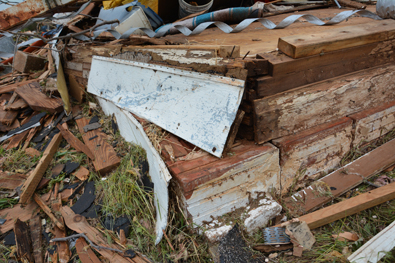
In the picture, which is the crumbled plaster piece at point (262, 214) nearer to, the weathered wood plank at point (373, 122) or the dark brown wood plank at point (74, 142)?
the weathered wood plank at point (373, 122)

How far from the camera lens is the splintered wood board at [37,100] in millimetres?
3745

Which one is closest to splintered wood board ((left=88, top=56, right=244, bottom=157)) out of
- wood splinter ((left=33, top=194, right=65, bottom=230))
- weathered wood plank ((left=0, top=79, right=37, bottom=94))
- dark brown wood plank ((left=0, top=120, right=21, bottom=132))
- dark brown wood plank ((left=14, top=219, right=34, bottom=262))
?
wood splinter ((left=33, top=194, right=65, bottom=230))

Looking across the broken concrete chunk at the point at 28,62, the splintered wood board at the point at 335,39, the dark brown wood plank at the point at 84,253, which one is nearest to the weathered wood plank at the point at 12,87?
the broken concrete chunk at the point at 28,62

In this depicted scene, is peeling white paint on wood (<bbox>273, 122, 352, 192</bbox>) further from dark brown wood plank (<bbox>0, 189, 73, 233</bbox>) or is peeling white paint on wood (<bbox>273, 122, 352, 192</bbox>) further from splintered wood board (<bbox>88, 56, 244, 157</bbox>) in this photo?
dark brown wood plank (<bbox>0, 189, 73, 233</bbox>)

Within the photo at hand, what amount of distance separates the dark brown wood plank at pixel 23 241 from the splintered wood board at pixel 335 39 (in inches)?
107

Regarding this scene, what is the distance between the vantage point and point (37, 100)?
3854 millimetres

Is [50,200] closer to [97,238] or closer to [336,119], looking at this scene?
[97,238]

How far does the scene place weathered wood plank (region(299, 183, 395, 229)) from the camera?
6.34 ft

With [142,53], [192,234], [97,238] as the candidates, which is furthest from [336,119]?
[97,238]

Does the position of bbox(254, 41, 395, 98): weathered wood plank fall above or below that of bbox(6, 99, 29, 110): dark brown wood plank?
above

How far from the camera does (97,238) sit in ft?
6.96

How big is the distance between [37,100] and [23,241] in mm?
2352

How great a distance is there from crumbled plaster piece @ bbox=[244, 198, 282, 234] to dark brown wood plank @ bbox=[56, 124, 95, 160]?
1968 millimetres

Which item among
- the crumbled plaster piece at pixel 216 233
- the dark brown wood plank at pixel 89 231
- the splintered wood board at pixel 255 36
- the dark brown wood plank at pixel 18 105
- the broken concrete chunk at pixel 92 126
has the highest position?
the splintered wood board at pixel 255 36
